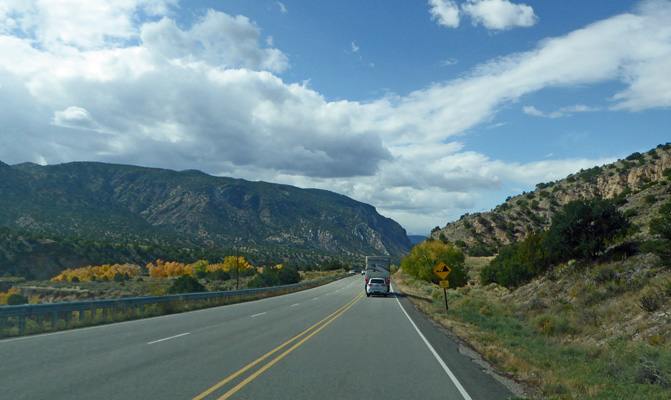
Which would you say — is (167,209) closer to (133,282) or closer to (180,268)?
(180,268)

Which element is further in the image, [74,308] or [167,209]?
[167,209]

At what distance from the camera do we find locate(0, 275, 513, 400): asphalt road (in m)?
6.72

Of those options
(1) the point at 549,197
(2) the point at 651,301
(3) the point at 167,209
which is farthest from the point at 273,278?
(3) the point at 167,209

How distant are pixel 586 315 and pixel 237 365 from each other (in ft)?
52.1

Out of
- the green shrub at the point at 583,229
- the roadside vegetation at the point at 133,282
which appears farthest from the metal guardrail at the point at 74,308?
the green shrub at the point at 583,229

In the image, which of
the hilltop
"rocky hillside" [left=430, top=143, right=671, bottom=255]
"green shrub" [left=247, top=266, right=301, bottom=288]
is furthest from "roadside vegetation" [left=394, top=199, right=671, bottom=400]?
the hilltop

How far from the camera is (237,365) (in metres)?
8.63

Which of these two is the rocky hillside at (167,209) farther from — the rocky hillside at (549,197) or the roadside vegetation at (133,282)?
the rocky hillside at (549,197)

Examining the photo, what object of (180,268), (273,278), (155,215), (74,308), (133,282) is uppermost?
(155,215)

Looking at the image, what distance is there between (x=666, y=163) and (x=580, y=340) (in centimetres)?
6723

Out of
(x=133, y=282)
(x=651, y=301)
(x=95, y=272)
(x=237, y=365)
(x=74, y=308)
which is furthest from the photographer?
(x=95, y=272)

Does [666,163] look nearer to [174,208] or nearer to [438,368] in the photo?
[438,368]

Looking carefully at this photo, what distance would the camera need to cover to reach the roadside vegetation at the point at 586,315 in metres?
8.58

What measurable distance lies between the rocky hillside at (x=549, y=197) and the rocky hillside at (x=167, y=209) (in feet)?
207
